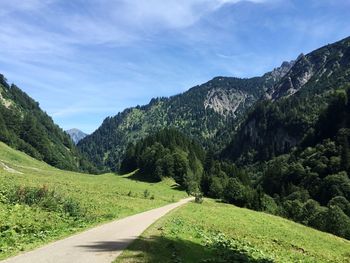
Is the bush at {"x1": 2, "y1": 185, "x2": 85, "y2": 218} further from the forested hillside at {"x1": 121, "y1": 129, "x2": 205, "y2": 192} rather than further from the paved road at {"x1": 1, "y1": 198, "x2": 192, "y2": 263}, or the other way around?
the forested hillside at {"x1": 121, "y1": 129, "x2": 205, "y2": 192}

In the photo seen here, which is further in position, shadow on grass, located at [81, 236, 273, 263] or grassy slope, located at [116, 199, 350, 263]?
grassy slope, located at [116, 199, 350, 263]

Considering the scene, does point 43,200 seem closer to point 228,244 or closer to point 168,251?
point 228,244

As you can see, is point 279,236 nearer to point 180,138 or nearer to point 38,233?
point 38,233

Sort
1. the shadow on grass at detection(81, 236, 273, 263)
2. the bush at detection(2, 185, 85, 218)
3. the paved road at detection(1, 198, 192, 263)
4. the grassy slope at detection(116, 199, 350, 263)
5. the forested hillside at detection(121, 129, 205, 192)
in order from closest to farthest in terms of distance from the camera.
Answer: the paved road at detection(1, 198, 192, 263)
the shadow on grass at detection(81, 236, 273, 263)
the grassy slope at detection(116, 199, 350, 263)
the bush at detection(2, 185, 85, 218)
the forested hillside at detection(121, 129, 205, 192)

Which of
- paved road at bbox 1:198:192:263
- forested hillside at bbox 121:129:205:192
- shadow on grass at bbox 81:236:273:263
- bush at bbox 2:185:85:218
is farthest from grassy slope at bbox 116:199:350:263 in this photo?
forested hillside at bbox 121:129:205:192

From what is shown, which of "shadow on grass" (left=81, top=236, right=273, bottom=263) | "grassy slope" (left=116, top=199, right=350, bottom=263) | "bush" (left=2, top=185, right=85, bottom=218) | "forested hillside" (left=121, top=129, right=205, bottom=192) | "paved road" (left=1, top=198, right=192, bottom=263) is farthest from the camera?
"forested hillside" (left=121, top=129, right=205, bottom=192)

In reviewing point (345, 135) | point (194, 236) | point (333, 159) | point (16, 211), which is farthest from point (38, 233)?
point (345, 135)

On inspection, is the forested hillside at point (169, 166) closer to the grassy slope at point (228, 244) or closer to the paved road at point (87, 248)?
the grassy slope at point (228, 244)

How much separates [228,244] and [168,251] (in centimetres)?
802

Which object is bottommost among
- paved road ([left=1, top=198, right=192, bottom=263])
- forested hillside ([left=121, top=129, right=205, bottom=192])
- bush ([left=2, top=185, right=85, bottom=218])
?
paved road ([left=1, top=198, right=192, bottom=263])

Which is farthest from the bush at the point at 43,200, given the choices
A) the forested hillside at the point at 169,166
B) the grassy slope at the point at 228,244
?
the forested hillside at the point at 169,166

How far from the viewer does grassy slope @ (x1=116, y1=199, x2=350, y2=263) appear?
72.2ft

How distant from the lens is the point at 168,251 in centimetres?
2219

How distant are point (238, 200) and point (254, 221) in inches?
1583
